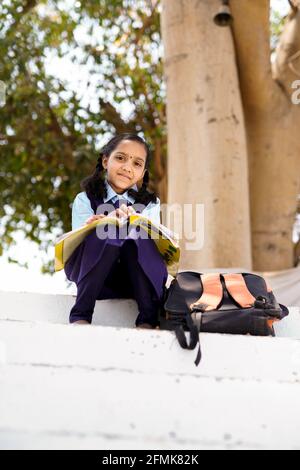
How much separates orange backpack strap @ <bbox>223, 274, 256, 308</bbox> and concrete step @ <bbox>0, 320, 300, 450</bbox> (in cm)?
35

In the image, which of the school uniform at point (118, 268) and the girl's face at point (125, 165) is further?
the girl's face at point (125, 165)

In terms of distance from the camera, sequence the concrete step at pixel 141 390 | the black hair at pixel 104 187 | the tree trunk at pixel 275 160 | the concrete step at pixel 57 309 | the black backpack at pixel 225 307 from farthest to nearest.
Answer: the tree trunk at pixel 275 160
the black hair at pixel 104 187
the concrete step at pixel 57 309
the black backpack at pixel 225 307
the concrete step at pixel 141 390

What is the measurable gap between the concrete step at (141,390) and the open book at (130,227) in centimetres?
59

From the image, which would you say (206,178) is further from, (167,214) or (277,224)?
(277,224)

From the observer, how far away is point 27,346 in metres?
1.93

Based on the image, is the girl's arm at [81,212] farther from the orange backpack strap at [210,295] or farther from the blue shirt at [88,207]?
the orange backpack strap at [210,295]

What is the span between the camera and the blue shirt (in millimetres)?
2818

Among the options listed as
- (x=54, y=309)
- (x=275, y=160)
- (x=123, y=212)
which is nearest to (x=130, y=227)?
(x=123, y=212)

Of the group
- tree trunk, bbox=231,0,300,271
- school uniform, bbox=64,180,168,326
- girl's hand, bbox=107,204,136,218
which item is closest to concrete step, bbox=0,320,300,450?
school uniform, bbox=64,180,168,326

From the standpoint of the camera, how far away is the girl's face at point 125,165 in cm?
296

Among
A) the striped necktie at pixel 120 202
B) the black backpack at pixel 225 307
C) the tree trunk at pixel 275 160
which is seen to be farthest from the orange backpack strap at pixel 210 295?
the tree trunk at pixel 275 160

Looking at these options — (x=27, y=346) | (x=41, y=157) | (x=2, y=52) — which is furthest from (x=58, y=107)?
(x=27, y=346)

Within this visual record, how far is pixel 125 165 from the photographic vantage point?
2.97 m

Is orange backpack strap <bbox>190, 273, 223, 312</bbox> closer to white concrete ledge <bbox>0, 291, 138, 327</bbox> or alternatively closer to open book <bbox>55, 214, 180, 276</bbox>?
open book <bbox>55, 214, 180, 276</bbox>
